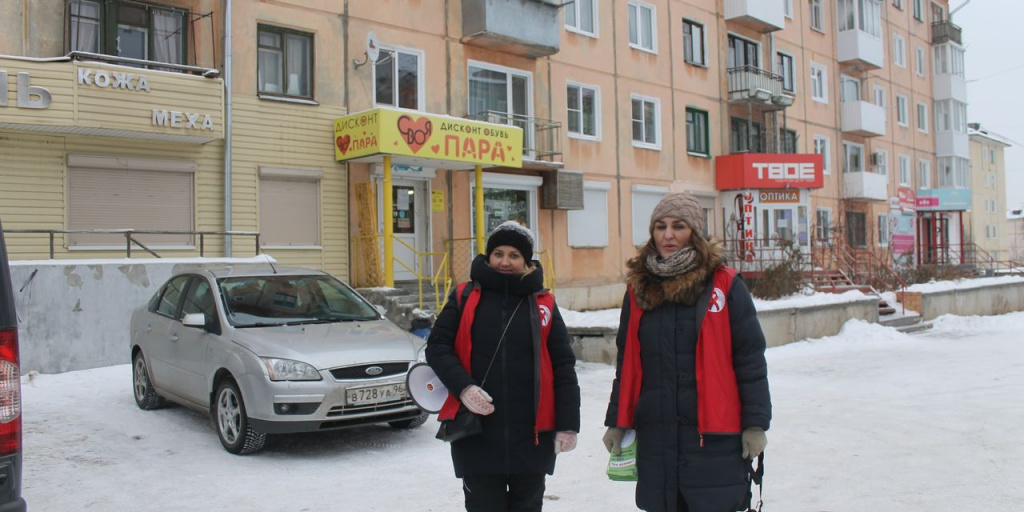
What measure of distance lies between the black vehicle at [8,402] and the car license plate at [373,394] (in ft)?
12.5

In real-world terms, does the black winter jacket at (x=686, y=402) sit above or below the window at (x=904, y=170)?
below

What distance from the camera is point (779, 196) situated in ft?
89.2

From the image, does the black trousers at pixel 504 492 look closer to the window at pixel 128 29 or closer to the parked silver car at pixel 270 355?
the parked silver car at pixel 270 355

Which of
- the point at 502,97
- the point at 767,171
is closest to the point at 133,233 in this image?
the point at 502,97

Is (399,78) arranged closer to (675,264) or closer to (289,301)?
(289,301)

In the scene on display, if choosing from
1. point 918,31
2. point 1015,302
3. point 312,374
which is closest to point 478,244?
point 312,374

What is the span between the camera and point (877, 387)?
36.6 feet

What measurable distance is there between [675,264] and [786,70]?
2887 centimetres

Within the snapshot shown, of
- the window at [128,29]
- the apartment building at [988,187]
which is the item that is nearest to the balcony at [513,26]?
the window at [128,29]

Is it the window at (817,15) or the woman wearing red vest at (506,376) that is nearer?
the woman wearing red vest at (506,376)

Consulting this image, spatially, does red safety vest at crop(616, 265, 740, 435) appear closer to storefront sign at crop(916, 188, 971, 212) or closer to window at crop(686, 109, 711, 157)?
window at crop(686, 109, 711, 157)

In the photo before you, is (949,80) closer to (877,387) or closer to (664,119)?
(664,119)

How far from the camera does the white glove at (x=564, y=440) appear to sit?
12.7 feet

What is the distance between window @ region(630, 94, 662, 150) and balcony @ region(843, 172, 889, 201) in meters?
12.1
